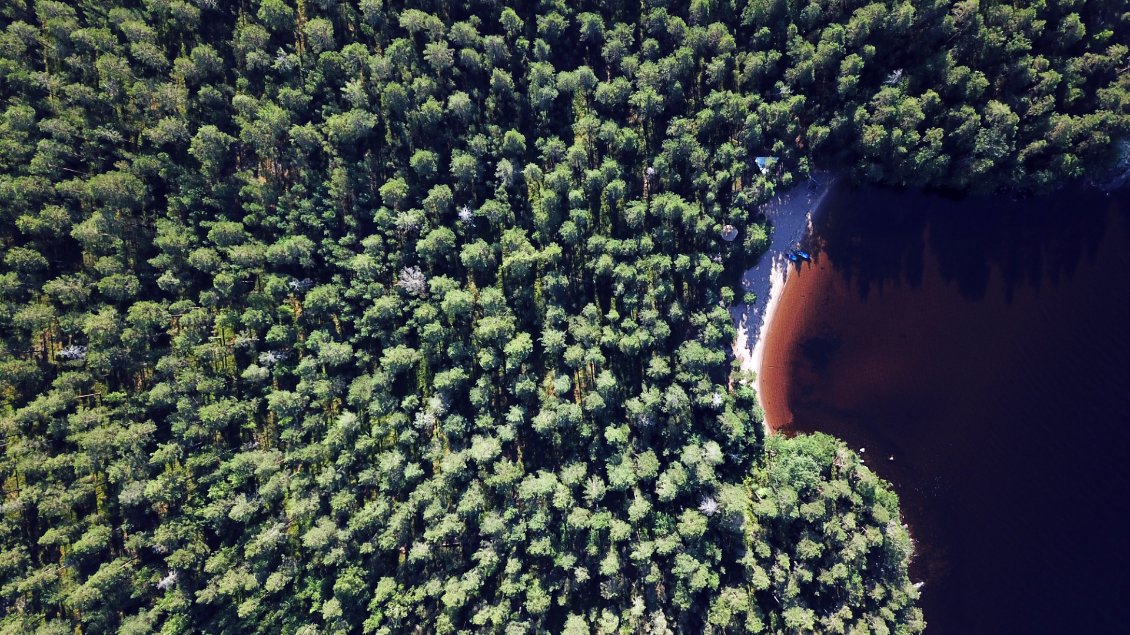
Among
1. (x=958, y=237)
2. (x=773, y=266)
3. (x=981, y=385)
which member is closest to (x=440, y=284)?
(x=773, y=266)

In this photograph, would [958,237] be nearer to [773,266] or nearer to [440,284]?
[773,266]

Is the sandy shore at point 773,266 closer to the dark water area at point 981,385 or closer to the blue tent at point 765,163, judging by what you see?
the dark water area at point 981,385

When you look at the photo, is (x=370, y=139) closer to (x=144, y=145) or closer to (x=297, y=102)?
(x=297, y=102)

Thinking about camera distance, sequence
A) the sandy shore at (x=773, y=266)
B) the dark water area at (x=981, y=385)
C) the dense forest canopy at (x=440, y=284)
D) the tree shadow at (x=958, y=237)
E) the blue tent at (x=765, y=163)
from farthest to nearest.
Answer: the sandy shore at (x=773, y=266)
the dark water area at (x=981, y=385)
the tree shadow at (x=958, y=237)
the blue tent at (x=765, y=163)
the dense forest canopy at (x=440, y=284)

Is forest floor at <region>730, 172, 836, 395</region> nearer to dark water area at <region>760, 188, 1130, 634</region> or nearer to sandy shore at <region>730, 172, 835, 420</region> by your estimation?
sandy shore at <region>730, 172, 835, 420</region>

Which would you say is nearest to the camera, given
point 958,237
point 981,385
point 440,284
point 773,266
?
point 440,284

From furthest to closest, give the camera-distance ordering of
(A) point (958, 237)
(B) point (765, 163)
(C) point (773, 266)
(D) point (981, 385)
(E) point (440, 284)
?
(D) point (981, 385) → (C) point (773, 266) → (A) point (958, 237) → (B) point (765, 163) → (E) point (440, 284)

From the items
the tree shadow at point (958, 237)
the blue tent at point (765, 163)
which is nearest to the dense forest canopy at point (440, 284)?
the blue tent at point (765, 163)
